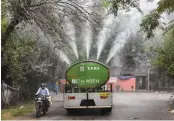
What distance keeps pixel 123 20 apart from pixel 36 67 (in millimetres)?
24753

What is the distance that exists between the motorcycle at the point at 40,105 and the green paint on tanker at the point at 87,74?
1414 mm

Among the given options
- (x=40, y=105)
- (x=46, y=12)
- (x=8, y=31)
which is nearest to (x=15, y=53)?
(x=8, y=31)

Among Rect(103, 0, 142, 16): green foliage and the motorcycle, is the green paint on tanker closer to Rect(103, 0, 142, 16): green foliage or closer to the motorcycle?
the motorcycle

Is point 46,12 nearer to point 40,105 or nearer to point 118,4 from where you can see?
point 118,4

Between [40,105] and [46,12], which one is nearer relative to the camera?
[46,12]

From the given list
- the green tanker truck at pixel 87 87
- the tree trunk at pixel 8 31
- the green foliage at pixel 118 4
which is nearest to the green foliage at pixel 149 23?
the green tanker truck at pixel 87 87

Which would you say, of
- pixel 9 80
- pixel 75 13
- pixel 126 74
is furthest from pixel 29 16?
pixel 126 74

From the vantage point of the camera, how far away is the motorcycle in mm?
15123

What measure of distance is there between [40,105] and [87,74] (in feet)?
8.27

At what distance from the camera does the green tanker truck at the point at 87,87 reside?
15766 millimetres

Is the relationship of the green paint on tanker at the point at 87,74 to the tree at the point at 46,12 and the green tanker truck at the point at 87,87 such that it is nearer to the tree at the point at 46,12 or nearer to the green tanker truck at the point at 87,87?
the green tanker truck at the point at 87,87

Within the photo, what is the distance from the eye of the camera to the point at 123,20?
4728 centimetres

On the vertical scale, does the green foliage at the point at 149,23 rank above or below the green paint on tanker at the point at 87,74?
above

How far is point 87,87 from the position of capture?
54.0ft
